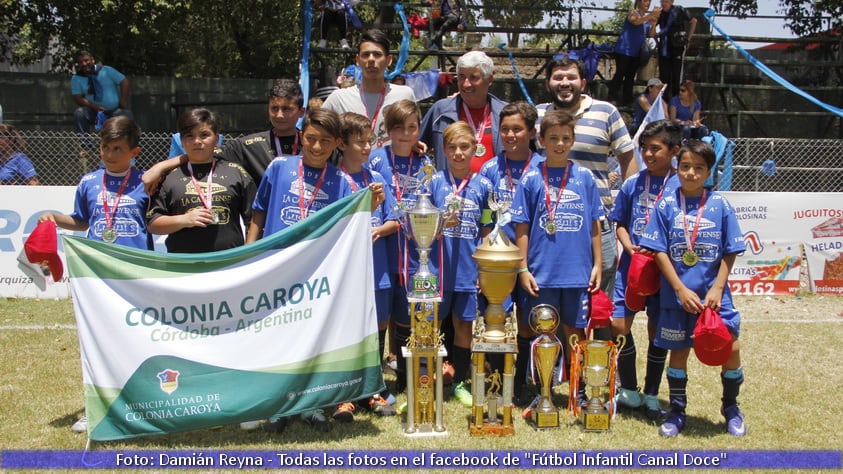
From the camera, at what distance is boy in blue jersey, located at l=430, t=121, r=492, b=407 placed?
4.62 m

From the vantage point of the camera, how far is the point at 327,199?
4.51 meters

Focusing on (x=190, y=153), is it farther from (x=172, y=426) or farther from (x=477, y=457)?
(x=477, y=457)

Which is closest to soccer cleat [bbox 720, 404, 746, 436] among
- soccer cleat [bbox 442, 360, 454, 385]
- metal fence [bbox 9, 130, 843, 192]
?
soccer cleat [bbox 442, 360, 454, 385]

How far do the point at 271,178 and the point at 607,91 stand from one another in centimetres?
1236

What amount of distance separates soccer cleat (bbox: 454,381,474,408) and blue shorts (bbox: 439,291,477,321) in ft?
1.73

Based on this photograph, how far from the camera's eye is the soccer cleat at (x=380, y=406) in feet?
15.5

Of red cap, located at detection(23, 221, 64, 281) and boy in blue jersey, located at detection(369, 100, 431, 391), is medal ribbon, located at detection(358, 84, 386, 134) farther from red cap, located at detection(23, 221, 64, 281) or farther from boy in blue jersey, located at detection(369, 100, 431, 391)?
red cap, located at detection(23, 221, 64, 281)

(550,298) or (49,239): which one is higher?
(49,239)

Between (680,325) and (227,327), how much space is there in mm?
2643

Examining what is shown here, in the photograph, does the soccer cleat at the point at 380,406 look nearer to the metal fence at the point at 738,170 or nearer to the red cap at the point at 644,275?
the red cap at the point at 644,275

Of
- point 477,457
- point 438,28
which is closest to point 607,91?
point 438,28

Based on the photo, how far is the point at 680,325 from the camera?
14.7 feet

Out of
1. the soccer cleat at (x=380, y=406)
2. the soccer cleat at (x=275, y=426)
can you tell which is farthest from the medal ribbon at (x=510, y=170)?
the soccer cleat at (x=275, y=426)

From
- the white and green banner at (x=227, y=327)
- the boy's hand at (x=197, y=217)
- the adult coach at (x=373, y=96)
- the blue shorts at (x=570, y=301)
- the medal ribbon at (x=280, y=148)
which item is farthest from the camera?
the adult coach at (x=373, y=96)
